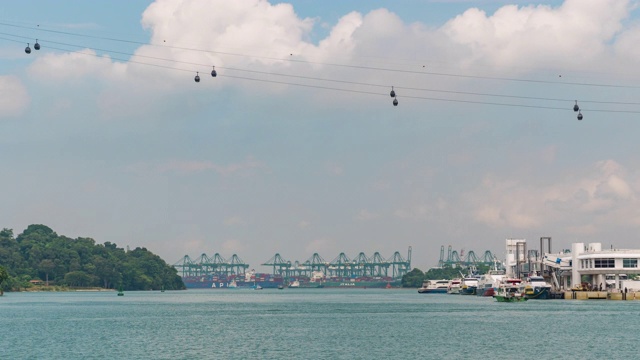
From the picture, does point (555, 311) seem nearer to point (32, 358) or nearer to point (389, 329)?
Answer: point (389, 329)

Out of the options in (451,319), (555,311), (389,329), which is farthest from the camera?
(555,311)

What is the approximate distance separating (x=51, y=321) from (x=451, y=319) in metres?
58.5

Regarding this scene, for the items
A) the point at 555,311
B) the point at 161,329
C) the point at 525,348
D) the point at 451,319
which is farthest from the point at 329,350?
the point at 555,311

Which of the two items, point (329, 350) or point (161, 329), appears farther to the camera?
point (161, 329)

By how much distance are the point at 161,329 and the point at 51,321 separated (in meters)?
31.7

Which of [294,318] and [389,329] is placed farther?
[294,318]

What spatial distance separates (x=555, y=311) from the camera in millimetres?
168250

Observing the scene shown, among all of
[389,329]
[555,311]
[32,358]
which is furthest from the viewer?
[555,311]

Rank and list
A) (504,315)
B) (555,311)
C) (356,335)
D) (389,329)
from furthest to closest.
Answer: (555,311) → (504,315) → (389,329) → (356,335)

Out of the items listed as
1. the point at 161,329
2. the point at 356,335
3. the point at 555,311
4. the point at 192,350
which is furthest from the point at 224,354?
the point at 555,311

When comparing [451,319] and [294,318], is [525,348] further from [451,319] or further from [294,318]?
[294,318]

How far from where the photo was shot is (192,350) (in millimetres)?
93312

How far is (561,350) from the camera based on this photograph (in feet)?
303

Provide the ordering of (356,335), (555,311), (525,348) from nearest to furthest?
(525,348), (356,335), (555,311)
